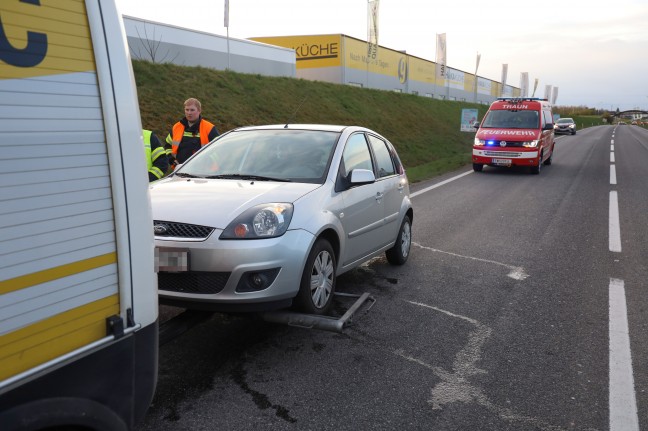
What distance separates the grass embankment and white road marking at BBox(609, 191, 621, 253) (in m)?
4.80

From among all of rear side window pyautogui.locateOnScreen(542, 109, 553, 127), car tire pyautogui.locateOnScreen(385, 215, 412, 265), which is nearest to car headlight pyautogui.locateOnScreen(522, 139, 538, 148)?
rear side window pyautogui.locateOnScreen(542, 109, 553, 127)

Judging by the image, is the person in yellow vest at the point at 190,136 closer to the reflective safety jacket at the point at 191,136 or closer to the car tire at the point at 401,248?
the reflective safety jacket at the point at 191,136

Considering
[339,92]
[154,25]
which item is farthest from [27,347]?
[339,92]

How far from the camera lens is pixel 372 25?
117 feet

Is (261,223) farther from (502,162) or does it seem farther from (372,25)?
(372,25)

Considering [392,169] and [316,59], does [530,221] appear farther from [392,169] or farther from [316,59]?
[316,59]

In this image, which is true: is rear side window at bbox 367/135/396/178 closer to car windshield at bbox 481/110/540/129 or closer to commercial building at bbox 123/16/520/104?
car windshield at bbox 481/110/540/129

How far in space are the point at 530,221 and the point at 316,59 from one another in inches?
1170

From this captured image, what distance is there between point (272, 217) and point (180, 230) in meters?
0.64

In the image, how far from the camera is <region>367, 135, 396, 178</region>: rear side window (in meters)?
5.75

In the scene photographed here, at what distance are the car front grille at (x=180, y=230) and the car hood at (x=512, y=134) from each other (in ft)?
45.8

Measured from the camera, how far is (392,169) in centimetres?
611

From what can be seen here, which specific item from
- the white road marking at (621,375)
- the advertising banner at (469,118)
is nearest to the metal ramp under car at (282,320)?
the white road marking at (621,375)

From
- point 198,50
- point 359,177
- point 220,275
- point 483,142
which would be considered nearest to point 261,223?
point 220,275
